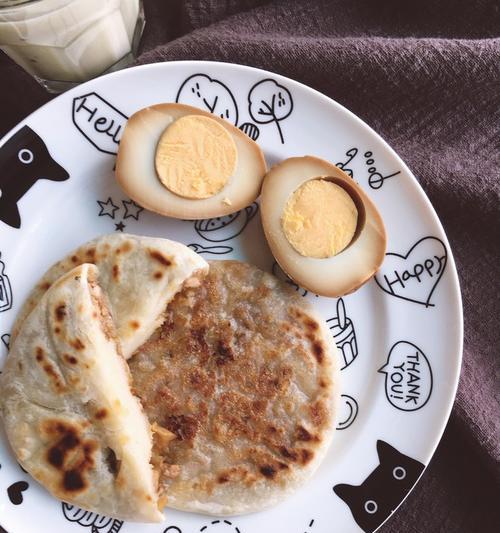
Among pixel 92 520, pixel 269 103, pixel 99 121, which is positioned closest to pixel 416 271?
pixel 269 103

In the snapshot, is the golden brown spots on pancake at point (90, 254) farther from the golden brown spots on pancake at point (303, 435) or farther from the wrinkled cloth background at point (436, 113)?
the golden brown spots on pancake at point (303, 435)

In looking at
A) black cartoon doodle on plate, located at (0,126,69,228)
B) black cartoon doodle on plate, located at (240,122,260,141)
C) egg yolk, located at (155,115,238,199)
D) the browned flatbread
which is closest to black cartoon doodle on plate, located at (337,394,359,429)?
the browned flatbread

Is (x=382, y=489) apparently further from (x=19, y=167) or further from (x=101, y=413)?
(x=19, y=167)

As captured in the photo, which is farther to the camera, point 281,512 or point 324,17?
point 324,17

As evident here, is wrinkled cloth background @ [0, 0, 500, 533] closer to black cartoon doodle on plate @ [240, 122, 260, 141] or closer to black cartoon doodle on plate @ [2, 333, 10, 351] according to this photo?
black cartoon doodle on plate @ [240, 122, 260, 141]

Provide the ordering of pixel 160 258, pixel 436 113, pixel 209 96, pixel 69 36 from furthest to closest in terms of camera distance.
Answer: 1. pixel 436 113
2. pixel 209 96
3. pixel 69 36
4. pixel 160 258

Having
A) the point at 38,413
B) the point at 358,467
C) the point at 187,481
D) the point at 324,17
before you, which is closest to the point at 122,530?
the point at 187,481

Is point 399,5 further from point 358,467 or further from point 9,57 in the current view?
point 358,467
